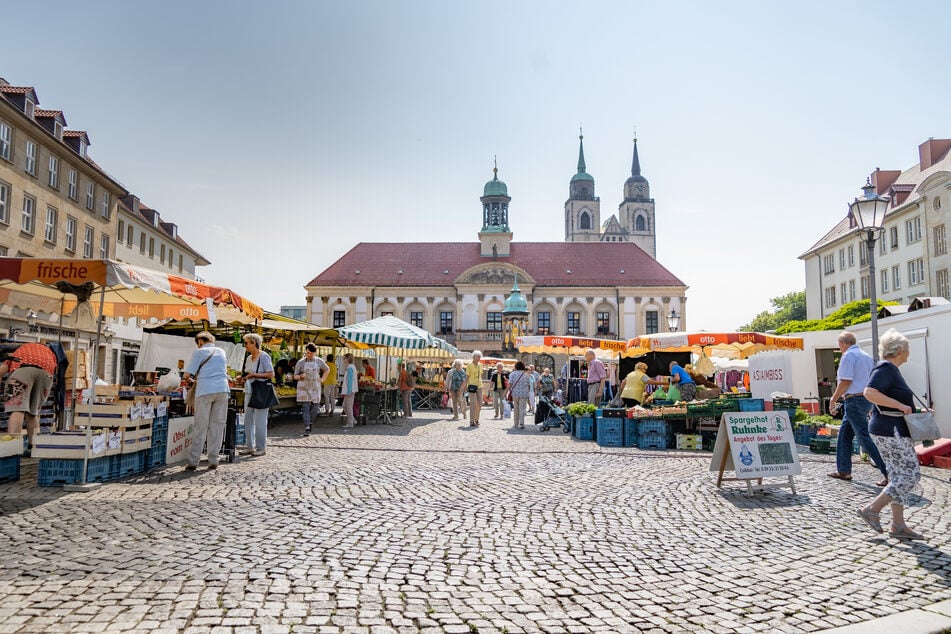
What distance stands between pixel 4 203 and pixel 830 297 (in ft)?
178

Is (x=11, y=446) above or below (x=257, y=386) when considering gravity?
below

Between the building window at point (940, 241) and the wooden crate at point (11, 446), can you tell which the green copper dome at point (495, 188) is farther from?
the wooden crate at point (11, 446)

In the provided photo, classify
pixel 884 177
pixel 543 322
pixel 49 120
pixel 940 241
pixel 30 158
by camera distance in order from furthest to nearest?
pixel 543 322, pixel 884 177, pixel 940 241, pixel 49 120, pixel 30 158

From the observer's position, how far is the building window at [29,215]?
2839 cm

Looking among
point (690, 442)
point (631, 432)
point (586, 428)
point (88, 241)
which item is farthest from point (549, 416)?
point (88, 241)

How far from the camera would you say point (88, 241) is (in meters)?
34.2

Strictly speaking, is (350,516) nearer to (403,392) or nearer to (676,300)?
(403,392)

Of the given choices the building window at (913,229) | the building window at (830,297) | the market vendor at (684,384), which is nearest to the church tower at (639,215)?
the building window at (830,297)

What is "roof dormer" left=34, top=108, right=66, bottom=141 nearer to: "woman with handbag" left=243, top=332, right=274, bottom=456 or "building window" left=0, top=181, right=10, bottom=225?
"building window" left=0, top=181, right=10, bottom=225

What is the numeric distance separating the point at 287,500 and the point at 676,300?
198 feet

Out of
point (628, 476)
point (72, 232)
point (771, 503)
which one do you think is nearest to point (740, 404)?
point (628, 476)

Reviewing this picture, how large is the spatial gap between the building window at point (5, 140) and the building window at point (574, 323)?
46.6 metres

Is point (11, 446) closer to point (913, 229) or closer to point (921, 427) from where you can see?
point (921, 427)

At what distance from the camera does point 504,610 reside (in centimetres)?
392
